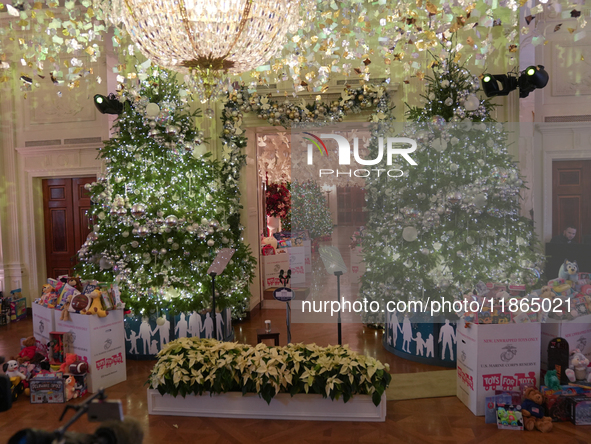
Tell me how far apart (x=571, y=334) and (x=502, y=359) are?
806 mm

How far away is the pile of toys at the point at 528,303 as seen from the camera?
13.1ft

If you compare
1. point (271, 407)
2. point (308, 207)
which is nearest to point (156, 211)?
point (271, 407)

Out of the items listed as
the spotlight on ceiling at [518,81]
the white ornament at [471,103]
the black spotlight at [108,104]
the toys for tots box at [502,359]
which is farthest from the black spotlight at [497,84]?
the black spotlight at [108,104]

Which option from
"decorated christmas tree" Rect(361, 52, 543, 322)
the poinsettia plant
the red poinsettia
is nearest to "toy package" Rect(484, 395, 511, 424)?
the poinsettia plant

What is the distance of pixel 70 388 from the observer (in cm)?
441

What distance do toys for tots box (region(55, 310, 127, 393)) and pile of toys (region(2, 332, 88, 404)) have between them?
0.08 meters

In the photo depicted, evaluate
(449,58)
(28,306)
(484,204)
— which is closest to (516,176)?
(484,204)

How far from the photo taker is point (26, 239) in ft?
25.6

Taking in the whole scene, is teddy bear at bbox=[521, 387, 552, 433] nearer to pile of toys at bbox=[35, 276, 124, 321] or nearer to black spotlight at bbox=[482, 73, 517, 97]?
black spotlight at bbox=[482, 73, 517, 97]

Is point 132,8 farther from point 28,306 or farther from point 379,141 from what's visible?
point 28,306

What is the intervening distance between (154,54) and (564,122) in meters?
6.17

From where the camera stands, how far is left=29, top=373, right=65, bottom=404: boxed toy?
4363mm

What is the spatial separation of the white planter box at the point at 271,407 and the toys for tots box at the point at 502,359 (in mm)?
793

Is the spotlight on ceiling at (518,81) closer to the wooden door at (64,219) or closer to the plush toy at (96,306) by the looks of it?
the plush toy at (96,306)
